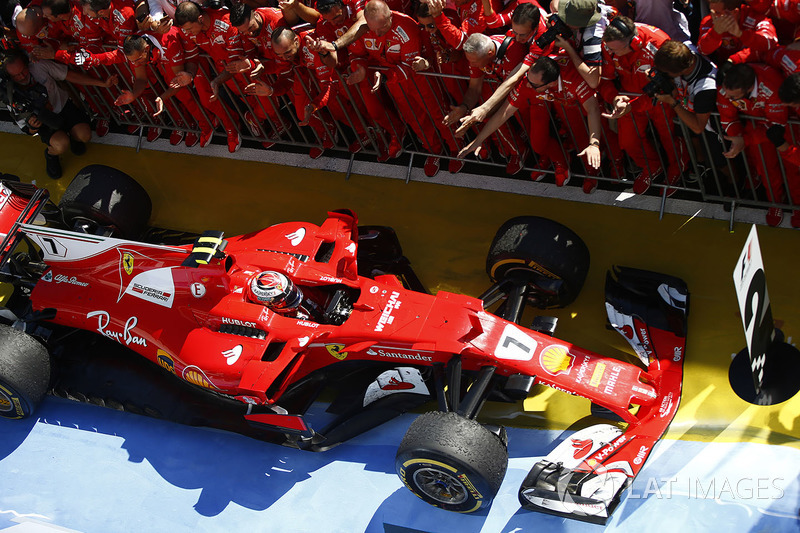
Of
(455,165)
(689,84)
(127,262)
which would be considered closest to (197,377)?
(127,262)

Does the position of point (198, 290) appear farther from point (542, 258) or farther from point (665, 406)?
point (665, 406)

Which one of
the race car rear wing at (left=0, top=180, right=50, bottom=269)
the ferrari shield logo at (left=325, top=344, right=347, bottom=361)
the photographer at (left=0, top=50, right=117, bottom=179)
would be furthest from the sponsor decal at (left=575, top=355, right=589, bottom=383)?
the photographer at (left=0, top=50, right=117, bottom=179)

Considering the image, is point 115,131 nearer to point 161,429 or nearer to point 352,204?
point 352,204

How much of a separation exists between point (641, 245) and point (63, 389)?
5.15 m

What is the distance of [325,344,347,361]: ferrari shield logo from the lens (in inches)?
255

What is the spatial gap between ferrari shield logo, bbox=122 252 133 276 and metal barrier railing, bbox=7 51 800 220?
2.08 m

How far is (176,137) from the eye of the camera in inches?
365

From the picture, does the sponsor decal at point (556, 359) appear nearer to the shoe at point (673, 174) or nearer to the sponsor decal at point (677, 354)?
the sponsor decal at point (677, 354)

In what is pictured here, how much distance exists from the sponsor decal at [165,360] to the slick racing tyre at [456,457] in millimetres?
2112

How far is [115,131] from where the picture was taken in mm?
9625

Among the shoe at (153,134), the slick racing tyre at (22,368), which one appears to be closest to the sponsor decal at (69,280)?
the slick racing tyre at (22,368)

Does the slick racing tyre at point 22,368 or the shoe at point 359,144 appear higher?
the shoe at point 359,144

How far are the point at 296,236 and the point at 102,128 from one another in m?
3.77

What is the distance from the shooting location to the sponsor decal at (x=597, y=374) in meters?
6.11
